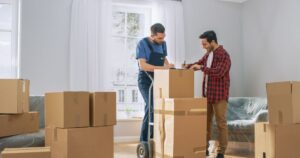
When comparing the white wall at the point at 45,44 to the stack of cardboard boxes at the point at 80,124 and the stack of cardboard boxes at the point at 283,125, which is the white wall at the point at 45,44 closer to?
the stack of cardboard boxes at the point at 80,124

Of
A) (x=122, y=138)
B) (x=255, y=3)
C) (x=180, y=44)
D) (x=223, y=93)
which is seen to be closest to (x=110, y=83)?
(x=122, y=138)

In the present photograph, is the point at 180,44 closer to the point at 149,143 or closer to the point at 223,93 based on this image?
the point at 223,93

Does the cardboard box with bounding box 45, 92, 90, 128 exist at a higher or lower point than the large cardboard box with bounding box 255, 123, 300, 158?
higher

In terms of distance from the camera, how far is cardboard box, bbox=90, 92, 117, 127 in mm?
2807

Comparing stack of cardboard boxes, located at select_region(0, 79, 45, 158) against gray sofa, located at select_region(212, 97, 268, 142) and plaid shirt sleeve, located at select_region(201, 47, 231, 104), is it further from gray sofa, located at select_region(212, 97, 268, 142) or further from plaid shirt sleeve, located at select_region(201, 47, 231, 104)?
gray sofa, located at select_region(212, 97, 268, 142)

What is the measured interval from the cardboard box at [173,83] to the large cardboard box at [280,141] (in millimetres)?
755

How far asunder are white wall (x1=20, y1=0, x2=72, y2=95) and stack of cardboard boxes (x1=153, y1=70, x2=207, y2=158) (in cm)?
238

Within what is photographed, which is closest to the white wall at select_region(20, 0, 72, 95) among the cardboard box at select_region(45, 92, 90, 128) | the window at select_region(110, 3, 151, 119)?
the window at select_region(110, 3, 151, 119)

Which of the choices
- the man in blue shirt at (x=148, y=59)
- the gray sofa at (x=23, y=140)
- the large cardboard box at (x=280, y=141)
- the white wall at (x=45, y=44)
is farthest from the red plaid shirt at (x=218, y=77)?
the white wall at (x=45, y=44)

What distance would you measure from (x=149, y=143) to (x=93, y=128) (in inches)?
25.9

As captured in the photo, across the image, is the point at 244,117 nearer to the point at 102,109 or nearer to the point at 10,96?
the point at 102,109

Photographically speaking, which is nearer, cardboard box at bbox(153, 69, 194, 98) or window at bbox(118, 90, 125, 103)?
cardboard box at bbox(153, 69, 194, 98)

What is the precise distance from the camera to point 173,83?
3.00 metres

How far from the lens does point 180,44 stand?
5648 millimetres
